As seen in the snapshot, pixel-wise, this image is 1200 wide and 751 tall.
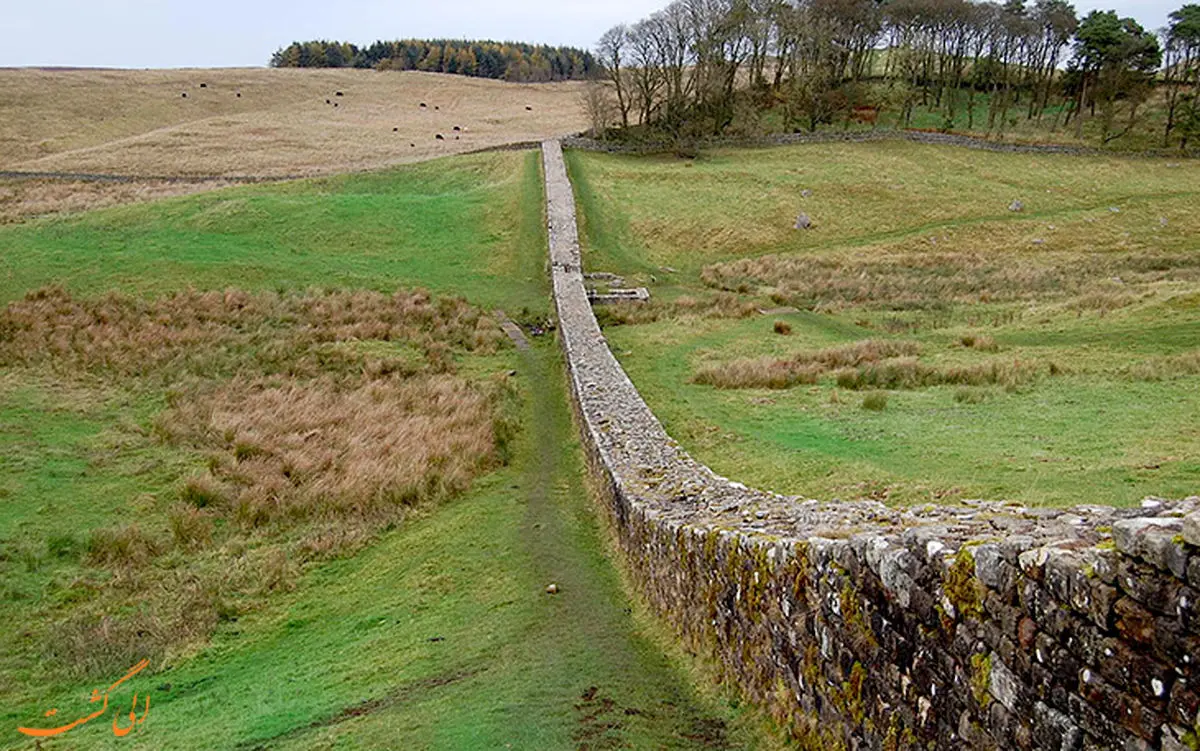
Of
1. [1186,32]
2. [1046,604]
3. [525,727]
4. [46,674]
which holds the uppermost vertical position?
[1186,32]

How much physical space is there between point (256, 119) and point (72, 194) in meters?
37.6

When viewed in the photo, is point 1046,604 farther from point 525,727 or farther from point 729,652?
point 525,727

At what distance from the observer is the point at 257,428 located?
70.2 feet

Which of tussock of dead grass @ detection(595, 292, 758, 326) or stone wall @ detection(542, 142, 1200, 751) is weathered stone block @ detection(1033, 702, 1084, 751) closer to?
stone wall @ detection(542, 142, 1200, 751)

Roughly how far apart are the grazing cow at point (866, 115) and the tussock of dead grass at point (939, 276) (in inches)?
1330

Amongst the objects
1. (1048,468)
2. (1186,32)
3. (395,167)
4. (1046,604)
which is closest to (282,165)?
(395,167)

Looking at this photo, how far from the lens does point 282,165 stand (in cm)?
6806

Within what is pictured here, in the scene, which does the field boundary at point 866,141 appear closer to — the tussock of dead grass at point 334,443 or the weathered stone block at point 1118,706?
the tussock of dead grass at point 334,443

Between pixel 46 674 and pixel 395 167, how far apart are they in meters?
54.5

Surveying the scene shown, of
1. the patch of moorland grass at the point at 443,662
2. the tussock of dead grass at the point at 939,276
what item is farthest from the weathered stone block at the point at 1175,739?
the tussock of dead grass at the point at 939,276

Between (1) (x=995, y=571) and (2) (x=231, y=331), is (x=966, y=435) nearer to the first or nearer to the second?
(1) (x=995, y=571)

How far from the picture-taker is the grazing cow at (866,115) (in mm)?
78375

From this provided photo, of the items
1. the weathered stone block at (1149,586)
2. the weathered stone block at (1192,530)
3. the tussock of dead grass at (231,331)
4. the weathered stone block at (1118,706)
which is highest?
the weathered stone block at (1192,530)

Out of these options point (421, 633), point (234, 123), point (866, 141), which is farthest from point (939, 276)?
point (234, 123)
